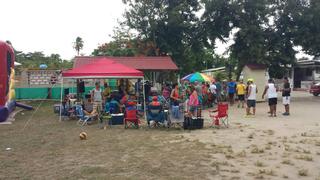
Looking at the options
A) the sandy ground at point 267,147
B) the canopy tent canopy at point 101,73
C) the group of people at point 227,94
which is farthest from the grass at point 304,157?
the canopy tent canopy at point 101,73

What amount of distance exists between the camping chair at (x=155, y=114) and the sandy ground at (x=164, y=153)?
1.56ft

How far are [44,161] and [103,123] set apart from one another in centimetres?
756

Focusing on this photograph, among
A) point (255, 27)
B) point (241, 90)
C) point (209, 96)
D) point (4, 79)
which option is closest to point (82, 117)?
point (4, 79)

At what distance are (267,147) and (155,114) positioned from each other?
5.17 m

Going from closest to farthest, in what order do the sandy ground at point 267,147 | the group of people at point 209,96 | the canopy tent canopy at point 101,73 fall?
the sandy ground at point 267,147 → the canopy tent canopy at point 101,73 → the group of people at point 209,96

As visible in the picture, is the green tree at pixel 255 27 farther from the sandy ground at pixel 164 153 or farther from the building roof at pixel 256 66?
the sandy ground at pixel 164 153

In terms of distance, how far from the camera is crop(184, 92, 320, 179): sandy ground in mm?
8125

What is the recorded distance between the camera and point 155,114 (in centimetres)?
1499

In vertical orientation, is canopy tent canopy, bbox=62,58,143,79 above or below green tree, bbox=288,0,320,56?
below

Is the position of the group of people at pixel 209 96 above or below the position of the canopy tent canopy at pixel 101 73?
below

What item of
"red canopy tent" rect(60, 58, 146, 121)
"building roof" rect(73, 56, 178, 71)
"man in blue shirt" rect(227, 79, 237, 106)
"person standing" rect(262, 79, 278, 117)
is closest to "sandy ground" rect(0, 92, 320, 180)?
"red canopy tent" rect(60, 58, 146, 121)

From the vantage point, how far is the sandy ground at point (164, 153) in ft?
26.3

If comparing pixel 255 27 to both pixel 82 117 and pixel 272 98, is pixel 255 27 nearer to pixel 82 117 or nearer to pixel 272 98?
pixel 272 98

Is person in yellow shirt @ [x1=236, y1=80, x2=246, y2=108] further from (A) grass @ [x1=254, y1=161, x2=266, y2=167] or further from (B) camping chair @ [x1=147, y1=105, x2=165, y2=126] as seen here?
(A) grass @ [x1=254, y1=161, x2=266, y2=167]
